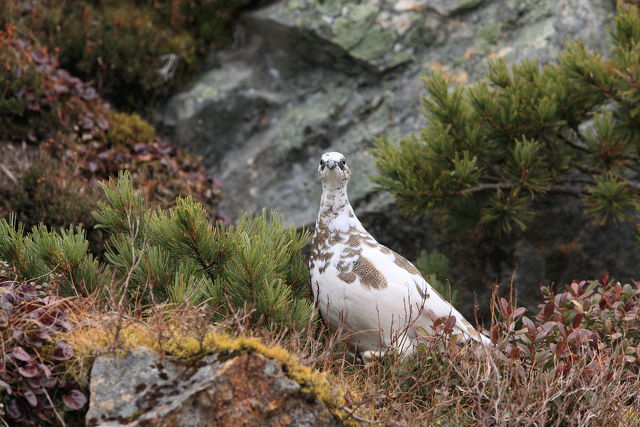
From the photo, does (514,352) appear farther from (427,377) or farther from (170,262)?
(170,262)

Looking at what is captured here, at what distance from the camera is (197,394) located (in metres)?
2.40

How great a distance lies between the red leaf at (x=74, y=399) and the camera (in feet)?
8.21

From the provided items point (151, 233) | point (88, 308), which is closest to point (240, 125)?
point (151, 233)

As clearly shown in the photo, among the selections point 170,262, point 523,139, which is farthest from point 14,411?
point 523,139

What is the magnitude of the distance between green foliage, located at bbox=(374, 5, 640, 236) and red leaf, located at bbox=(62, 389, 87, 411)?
221cm

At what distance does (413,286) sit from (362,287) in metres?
0.25

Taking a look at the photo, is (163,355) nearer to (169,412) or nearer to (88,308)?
(169,412)

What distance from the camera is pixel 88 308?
2.87m

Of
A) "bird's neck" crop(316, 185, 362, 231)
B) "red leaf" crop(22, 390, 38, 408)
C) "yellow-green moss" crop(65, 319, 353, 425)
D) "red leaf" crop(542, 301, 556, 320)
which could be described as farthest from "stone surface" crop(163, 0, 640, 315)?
"red leaf" crop(22, 390, 38, 408)

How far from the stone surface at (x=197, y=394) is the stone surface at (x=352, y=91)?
9.17ft

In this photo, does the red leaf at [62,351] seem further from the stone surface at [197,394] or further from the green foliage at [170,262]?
the green foliage at [170,262]

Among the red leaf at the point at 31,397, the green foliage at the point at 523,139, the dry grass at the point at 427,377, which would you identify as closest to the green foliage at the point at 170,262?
the dry grass at the point at 427,377

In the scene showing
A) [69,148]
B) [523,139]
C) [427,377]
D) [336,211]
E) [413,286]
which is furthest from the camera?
[69,148]

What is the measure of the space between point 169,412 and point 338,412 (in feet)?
1.93
